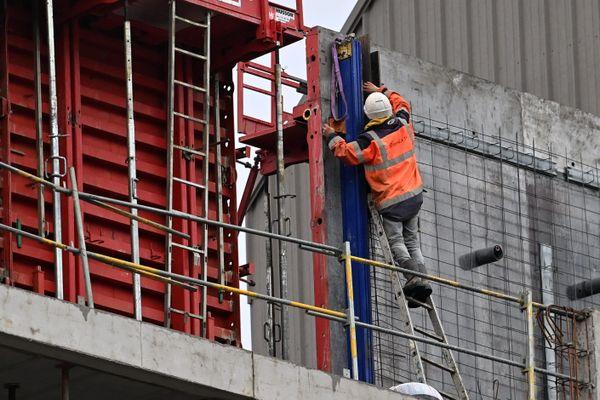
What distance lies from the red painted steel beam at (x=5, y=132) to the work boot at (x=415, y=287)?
363cm

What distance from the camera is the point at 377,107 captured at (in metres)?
22.1

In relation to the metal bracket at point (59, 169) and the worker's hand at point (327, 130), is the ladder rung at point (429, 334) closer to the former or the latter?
the worker's hand at point (327, 130)

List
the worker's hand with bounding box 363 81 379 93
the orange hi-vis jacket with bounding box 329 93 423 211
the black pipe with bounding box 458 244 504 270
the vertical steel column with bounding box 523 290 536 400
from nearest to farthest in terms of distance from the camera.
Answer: the vertical steel column with bounding box 523 290 536 400 < the orange hi-vis jacket with bounding box 329 93 423 211 < the worker's hand with bounding box 363 81 379 93 < the black pipe with bounding box 458 244 504 270

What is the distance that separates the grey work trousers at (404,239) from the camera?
2169 centimetres

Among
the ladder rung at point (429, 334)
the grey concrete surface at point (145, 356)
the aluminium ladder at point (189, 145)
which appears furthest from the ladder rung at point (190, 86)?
the grey concrete surface at point (145, 356)

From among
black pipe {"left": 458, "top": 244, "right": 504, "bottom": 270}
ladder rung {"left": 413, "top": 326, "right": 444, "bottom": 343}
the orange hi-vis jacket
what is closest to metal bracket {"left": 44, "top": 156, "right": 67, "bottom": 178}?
the orange hi-vis jacket

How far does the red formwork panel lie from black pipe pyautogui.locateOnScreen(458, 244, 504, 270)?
96.0 inches

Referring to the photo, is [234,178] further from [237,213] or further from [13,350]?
[13,350]

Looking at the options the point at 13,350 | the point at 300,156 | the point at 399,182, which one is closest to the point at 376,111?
the point at 399,182

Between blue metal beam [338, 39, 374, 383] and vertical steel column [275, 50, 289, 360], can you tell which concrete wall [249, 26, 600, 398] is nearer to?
blue metal beam [338, 39, 374, 383]

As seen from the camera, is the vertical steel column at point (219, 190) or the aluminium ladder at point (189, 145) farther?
the vertical steel column at point (219, 190)

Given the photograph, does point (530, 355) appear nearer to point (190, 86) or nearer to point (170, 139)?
point (170, 139)

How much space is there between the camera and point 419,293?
21344 mm

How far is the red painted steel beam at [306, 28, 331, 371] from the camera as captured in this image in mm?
21656
